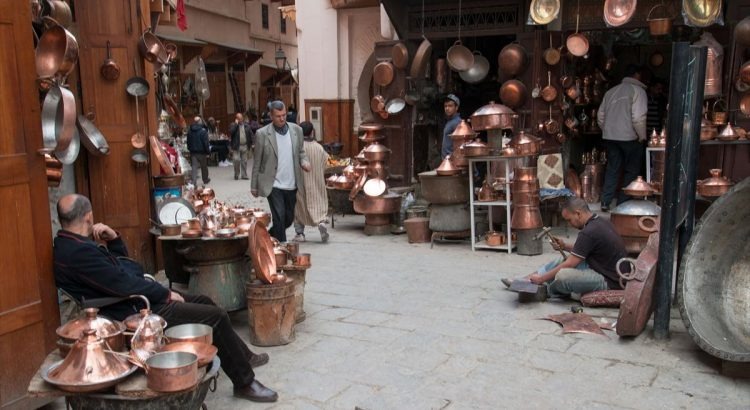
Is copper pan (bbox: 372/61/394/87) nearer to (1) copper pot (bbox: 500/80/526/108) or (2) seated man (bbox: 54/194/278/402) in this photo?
(1) copper pot (bbox: 500/80/526/108)

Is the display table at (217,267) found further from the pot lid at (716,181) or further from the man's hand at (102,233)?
the pot lid at (716,181)

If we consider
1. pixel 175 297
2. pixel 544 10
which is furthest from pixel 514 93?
pixel 175 297

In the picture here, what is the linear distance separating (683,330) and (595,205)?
5.74 m

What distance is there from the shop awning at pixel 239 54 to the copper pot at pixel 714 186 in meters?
16.3

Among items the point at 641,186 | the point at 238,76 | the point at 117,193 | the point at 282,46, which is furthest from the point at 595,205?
the point at 282,46

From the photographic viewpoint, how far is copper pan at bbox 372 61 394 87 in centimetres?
1088

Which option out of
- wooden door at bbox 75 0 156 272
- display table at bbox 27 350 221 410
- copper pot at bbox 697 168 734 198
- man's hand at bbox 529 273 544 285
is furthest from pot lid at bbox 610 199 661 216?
display table at bbox 27 350 221 410

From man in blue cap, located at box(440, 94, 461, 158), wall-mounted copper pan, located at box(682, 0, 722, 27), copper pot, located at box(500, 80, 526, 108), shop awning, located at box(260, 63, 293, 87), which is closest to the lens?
wall-mounted copper pan, located at box(682, 0, 722, 27)

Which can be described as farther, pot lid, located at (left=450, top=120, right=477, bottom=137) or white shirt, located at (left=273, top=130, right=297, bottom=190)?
pot lid, located at (left=450, top=120, right=477, bottom=137)

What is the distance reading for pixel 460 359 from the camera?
477cm

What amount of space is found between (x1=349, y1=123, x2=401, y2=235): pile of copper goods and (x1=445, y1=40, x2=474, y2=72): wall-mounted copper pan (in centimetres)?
200

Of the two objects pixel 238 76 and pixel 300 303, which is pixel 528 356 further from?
pixel 238 76

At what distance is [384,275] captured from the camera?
282 inches

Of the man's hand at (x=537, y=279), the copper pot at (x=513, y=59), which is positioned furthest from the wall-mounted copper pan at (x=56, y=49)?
the copper pot at (x=513, y=59)
